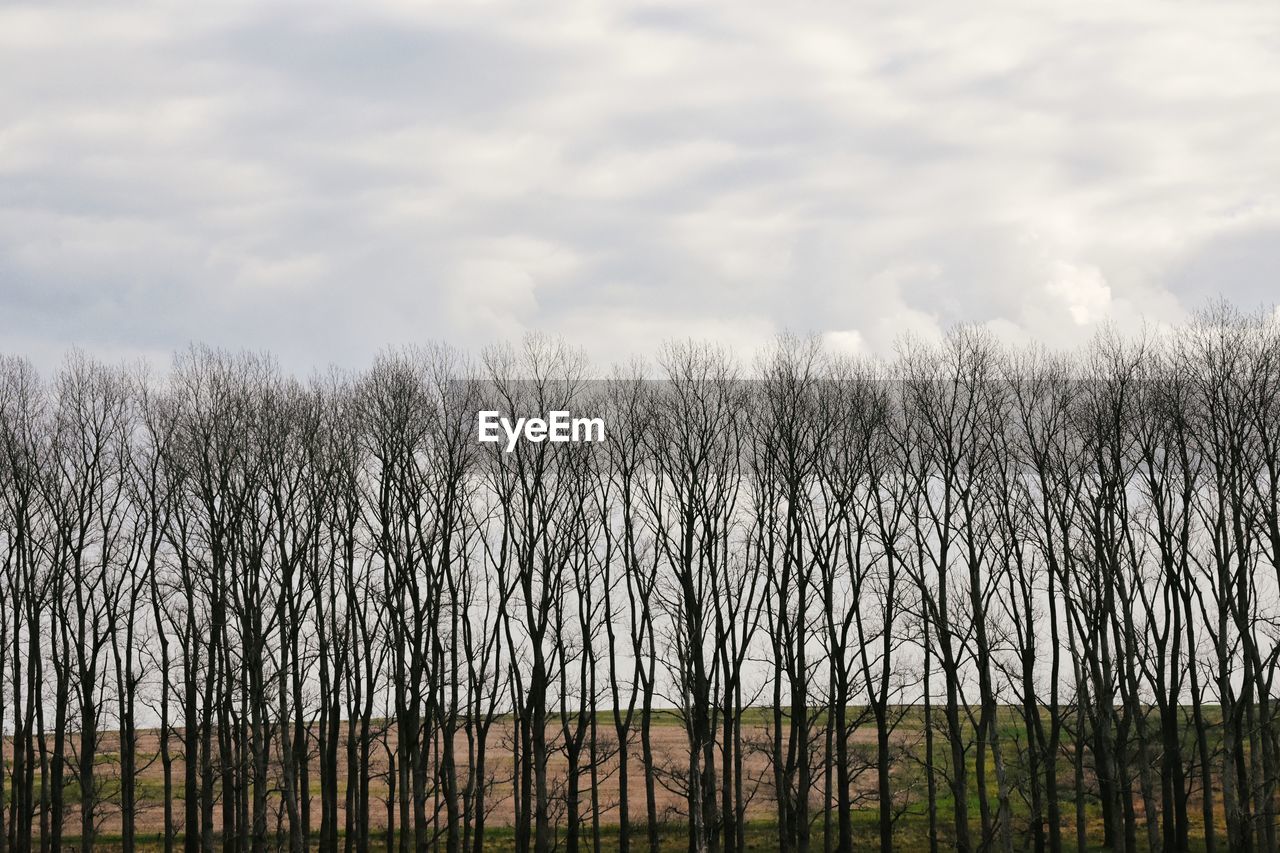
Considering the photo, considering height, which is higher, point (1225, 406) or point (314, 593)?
point (1225, 406)

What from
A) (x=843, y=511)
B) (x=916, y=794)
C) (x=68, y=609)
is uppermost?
(x=843, y=511)

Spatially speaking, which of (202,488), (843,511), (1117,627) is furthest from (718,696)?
(202,488)

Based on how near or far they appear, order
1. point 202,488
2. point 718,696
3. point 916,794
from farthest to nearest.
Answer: point 916,794 → point 718,696 → point 202,488

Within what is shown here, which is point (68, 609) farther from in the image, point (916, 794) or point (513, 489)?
point (916, 794)

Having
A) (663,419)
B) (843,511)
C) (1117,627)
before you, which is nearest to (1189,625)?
(1117,627)

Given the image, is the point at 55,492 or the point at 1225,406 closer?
the point at 1225,406

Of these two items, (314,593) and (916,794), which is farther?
(916,794)

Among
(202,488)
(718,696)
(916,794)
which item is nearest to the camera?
(202,488)

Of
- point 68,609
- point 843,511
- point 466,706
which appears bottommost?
point 466,706

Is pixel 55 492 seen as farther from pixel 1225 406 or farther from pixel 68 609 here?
pixel 1225 406

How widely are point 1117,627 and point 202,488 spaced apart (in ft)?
87.3

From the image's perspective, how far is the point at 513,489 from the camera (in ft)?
109

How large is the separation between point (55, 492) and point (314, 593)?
9303 millimetres

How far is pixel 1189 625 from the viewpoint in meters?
30.7
